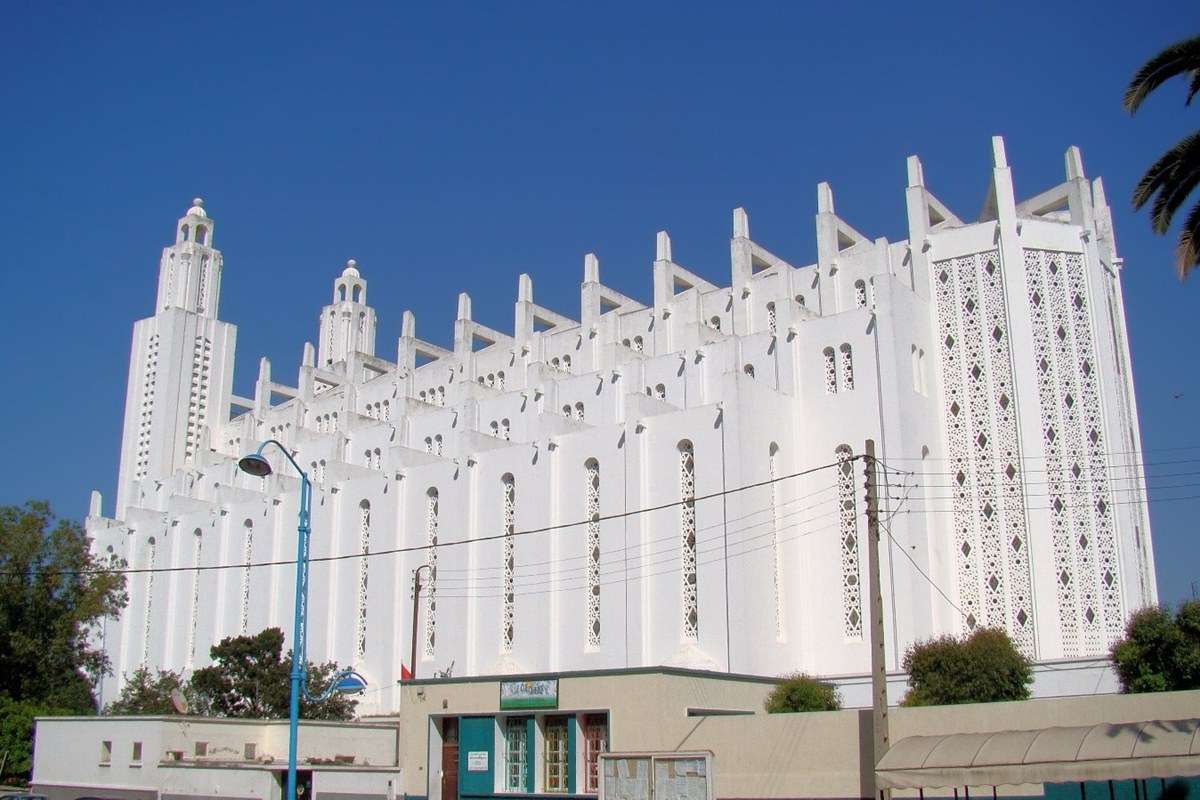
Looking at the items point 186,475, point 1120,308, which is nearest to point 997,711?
point 1120,308

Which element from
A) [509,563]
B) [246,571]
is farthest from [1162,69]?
[246,571]

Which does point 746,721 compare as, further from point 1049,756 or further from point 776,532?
point 776,532

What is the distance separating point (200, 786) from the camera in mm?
31141

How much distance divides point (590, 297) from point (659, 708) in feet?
93.6

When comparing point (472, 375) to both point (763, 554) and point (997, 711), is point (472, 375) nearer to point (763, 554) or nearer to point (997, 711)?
point (763, 554)

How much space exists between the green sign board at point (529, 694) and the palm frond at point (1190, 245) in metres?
15.8

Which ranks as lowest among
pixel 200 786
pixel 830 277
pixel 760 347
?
pixel 200 786

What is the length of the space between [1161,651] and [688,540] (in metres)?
14.7

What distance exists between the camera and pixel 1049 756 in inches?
726

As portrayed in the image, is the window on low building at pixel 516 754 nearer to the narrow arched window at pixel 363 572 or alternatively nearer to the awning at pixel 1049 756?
the awning at pixel 1049 756

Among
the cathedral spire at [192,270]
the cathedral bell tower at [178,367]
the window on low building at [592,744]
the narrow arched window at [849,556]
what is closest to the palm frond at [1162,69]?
the window on low building at [592,744]

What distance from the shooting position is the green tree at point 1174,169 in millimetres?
17969

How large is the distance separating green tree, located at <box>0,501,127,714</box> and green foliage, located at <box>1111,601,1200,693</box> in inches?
1392

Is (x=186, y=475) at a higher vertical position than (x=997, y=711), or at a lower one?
higher
